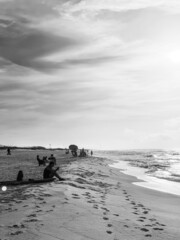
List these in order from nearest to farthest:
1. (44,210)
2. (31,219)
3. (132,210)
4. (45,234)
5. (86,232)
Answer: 1. (45,234)
2. (86,232)
3. (31,219)
4. (44,210)
5. (132,210)

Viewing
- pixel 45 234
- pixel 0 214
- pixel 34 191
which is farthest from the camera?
pixel 34 191

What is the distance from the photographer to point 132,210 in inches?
453

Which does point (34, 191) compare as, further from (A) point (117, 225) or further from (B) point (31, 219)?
(A) point (117, 225)

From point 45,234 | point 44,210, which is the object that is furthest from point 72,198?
point 45,234

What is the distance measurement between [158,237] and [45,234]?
338cm

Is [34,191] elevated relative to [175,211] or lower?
elevated

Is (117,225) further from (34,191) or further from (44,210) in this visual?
(34,191)

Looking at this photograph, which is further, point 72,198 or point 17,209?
point 72,198

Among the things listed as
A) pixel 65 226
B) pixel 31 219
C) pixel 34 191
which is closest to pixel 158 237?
pixel 65 226

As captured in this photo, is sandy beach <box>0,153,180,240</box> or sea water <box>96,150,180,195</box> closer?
sandy beach <box>0,153,180,240</box>

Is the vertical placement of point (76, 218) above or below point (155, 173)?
above

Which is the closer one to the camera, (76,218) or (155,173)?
(76,218)

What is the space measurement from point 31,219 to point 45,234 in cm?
121

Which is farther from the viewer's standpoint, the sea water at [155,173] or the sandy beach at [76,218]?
the sea water at [155,173]
